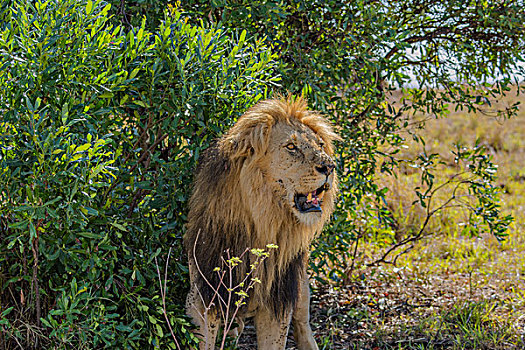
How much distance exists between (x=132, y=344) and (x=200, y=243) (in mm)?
590

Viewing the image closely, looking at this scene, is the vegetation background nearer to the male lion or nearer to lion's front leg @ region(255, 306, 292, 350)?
the male lion

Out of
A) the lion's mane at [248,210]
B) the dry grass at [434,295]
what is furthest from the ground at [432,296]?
the lion's mane at [248,210]

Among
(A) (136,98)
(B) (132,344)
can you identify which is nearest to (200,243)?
(B) (132,344)

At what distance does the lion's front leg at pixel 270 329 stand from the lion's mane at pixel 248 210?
0.16ft

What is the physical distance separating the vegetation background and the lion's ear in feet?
0.70

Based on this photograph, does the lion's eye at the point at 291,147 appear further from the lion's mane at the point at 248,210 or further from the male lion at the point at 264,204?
the lion's mane at the point at 248,210

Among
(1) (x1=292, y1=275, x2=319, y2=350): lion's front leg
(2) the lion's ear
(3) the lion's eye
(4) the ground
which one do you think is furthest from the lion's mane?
(4) the ground

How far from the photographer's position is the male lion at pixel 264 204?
9.82ft

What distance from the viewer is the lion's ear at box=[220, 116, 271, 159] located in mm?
2996

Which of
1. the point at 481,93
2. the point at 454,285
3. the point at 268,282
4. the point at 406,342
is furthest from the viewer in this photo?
the point at 454,285

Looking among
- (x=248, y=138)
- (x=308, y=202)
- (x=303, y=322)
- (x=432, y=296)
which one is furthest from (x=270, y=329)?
(x=432, y=296)

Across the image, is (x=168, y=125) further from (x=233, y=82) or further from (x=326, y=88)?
(x=326, y=88)

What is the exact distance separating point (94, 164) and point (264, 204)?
818 mm

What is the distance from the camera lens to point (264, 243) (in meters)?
3.12
